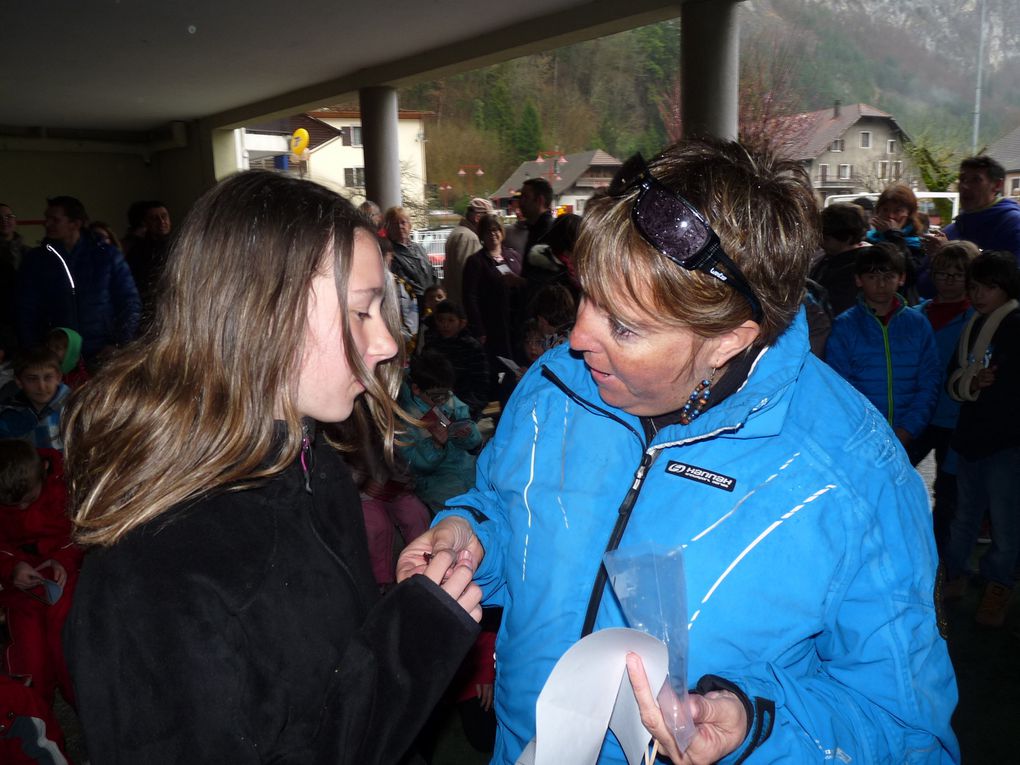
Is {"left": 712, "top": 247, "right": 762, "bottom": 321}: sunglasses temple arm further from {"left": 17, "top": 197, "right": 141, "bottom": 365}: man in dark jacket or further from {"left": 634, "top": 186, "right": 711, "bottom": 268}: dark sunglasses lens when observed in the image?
{"left": 17, "top": 197, "right": 141, "bottom": 365}: man in dark jacket

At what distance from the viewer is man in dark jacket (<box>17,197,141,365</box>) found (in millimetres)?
5496

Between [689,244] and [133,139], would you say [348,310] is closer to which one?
[689,244]

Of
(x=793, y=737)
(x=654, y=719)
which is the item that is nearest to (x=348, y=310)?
(x=654, y=719)

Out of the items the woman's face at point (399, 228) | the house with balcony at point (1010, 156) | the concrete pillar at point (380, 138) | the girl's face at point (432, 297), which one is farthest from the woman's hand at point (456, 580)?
the house with balcony at point (1010, 156)

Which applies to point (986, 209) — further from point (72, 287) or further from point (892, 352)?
point (72, 287)

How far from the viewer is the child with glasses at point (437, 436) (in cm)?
378

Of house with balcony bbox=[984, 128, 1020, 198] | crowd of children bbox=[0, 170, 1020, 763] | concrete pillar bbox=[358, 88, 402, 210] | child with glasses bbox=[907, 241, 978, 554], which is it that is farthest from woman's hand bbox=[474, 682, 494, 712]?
house with balcony bbox=[984, 128, 1020, 198]

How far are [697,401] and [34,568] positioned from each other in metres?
2.90

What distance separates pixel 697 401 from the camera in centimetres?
129

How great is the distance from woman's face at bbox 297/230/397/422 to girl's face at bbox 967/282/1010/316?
3815 millimetres

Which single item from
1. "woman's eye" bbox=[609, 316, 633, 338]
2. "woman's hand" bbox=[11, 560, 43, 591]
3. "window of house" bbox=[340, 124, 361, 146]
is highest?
"window of house" bbox=[340, 124, 361, 146]

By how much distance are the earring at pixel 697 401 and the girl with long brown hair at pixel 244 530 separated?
17.8 inches

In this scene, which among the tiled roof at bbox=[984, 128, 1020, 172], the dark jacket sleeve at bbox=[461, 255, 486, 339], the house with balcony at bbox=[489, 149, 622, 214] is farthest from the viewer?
the house with balcony at bbox=[489, 149, 622, 214]

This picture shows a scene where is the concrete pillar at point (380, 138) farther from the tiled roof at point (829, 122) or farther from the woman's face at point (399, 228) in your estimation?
the tiled roof at point (829, 122)
